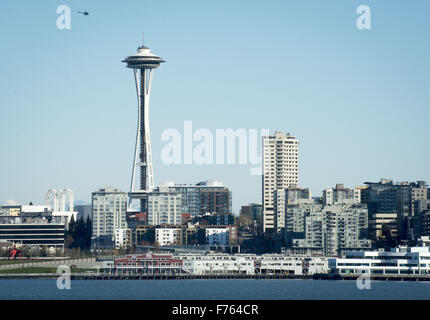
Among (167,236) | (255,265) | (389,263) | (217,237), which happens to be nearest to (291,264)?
(255,265)

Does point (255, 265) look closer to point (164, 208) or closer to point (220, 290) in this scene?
point (220, 290)

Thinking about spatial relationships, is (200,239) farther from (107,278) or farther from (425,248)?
(425,248)

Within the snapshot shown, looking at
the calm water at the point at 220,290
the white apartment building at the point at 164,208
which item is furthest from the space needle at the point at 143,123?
the calm water at the point at 220,290

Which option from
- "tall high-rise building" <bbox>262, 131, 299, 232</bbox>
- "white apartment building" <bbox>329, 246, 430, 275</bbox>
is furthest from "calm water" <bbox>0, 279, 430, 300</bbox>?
"tall high-rise building" <bbox>262, 131, 299, 232</bbox>

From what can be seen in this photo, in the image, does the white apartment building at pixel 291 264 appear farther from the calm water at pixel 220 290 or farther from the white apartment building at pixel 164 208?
the white apartment building at pixel 164 208

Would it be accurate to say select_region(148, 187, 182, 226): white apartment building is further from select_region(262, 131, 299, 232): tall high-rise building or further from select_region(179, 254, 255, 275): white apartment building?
select_region(179, 254, 255, 275): white apartment building
